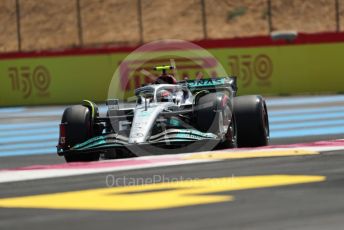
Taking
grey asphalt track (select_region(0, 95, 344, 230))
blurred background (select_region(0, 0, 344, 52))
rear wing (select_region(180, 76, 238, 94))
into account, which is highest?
blurred background (select_region(0, 0, 344, 52))

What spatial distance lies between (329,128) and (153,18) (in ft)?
106

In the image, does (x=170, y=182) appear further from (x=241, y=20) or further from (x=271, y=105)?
(x=241, y=20)

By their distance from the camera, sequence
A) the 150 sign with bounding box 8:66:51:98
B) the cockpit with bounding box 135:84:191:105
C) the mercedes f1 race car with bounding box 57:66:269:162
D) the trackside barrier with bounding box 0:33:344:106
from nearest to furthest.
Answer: the mercedes f1 race car with bounding box 57:66:269:162 → the cockpit with bounding box 135:84:191:105 → the trackside barrier with bounding box 0:33:344:106 → the 150 sign with bounding box 8:66:51:98

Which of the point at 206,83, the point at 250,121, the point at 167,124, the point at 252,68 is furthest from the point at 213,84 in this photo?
the point at 252,68

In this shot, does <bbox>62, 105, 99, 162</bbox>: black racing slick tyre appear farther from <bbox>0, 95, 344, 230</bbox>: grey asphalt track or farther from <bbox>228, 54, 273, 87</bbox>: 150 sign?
<bbox>228, 54, 273, 87</bbox>: 150 sign

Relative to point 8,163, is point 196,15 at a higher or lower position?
higher

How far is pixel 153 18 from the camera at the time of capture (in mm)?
48562

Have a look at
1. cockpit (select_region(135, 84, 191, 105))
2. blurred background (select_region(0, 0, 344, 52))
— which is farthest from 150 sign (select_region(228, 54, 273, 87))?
blurred background (select_region(0, 0, 344, 52))

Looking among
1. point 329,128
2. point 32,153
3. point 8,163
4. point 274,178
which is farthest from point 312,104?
point 274,178

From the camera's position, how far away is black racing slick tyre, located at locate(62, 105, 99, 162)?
1245 centimetres

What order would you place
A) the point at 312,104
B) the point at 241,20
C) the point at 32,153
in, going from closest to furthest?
the point at 32,153
the point at 312,104
the point at 241,20

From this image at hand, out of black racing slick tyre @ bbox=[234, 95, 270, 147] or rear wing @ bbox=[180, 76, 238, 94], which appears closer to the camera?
black racing slick tyre @ bbox=[234, 95, 270, 147]

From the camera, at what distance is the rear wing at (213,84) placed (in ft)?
43.6

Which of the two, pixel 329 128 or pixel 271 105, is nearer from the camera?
pixel 329 128
